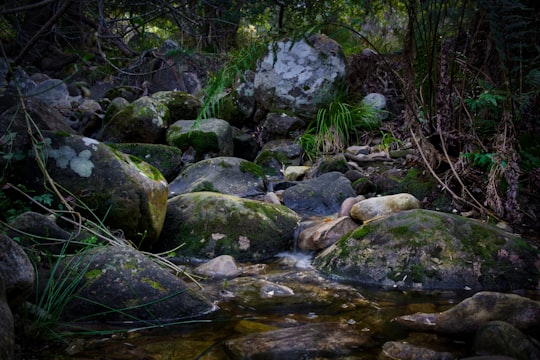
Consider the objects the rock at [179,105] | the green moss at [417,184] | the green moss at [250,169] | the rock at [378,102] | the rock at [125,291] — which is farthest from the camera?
the rock at [179,105]

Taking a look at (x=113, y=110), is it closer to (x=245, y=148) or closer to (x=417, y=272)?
(x=245, y=148)

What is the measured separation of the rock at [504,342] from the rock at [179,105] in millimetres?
7310

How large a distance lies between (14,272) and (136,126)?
6.16 m

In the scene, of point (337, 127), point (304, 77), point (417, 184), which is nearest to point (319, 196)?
Result: point (417, 184)

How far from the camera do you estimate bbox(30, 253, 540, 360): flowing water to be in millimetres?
2027

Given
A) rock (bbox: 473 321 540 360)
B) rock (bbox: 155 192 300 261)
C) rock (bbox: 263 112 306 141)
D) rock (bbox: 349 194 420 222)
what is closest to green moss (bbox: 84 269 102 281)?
rock (bbox: 155 192 300 261)

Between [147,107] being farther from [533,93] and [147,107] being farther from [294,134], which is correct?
Answer: [533,93]

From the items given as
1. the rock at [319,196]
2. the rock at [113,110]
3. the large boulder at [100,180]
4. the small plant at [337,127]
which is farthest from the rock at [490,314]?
the rock at [113,110]

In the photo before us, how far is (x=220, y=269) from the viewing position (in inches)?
136

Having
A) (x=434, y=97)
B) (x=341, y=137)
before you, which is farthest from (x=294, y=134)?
(x=434, y=97)

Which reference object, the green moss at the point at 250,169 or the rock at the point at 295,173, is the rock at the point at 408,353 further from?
the rock at the point at 295,173

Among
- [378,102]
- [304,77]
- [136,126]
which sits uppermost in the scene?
[304,77]

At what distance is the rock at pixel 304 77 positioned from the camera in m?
8.03

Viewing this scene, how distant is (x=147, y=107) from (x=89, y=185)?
462cm
